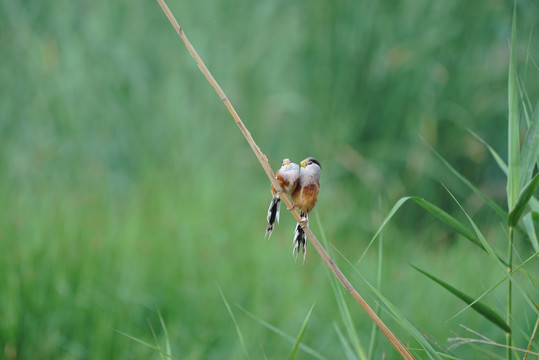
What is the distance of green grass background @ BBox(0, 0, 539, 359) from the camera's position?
2.55 metres

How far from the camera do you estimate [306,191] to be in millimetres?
832

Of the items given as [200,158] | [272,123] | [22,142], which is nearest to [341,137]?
[272,123]

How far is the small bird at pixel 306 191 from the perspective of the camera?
82 cm

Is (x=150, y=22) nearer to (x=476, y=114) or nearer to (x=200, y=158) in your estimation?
(x=200, y=158)

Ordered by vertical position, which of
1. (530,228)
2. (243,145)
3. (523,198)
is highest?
(523,198)

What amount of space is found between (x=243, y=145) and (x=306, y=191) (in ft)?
10.3

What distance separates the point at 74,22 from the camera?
427 centimetres

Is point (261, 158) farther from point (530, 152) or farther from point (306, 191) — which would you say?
point (530, 152)

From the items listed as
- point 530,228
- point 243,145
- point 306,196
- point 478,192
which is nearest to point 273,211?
Result: point 306,196

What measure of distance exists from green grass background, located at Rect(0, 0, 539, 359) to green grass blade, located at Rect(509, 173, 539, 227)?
59.6 inches

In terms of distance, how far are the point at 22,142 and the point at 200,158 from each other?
3.47 ft

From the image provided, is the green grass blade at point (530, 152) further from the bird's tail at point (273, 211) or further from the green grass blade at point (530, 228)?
the bird's tail at point (273, 211)

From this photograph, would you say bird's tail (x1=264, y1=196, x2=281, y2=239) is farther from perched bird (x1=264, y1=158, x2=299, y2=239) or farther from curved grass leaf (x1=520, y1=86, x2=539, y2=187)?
curved grass leaf (x1=520, y1=86, x2=539, y2=187)

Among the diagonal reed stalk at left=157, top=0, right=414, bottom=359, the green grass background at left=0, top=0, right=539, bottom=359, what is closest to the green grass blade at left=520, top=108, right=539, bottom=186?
the diagonal reed stalk at left=157, top=0, right=414, bottom=359
